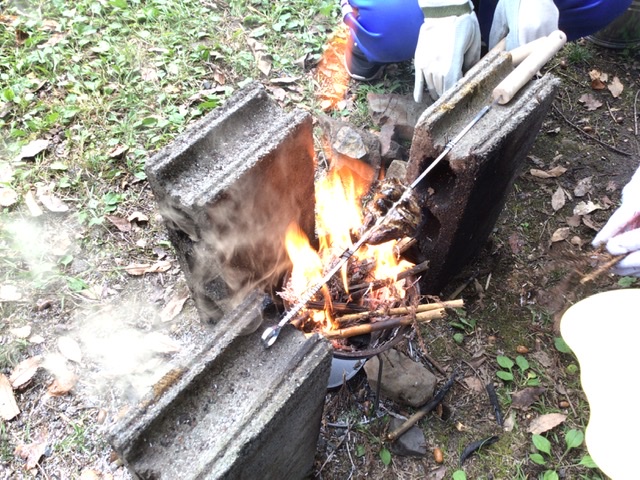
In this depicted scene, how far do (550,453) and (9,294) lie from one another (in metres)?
3.25

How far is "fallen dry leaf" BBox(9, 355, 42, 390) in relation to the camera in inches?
112

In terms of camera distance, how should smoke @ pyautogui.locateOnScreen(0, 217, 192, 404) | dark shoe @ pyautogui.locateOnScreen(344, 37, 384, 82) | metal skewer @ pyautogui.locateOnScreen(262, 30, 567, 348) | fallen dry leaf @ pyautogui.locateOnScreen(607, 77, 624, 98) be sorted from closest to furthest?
metal skewer @ pyautogui.locateOnScreen(262, 30, 567, 348), smoke @ pyautogui.locateOnScreen(0, 217, 192, 404), dark shoe @ pyautogui.locateOnScreen(344, 37, 384, 82), fallen dry leaf @ pyautogui.locateOnScreen(607, 77, 624, 98)

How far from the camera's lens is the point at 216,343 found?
1.78 m

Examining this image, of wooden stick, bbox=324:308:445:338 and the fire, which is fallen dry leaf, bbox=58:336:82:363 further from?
wooden stick, bbox=324:308:445:338

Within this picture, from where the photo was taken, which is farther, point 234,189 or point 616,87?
point 616,87

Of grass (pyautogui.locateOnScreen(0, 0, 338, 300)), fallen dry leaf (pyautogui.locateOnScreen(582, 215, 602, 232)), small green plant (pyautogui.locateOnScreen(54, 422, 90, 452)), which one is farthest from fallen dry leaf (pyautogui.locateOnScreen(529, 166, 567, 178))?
small green plant (pyautogui.locateOnScreen(54, 422, 90, 452))

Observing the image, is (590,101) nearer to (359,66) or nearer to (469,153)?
(359,66)

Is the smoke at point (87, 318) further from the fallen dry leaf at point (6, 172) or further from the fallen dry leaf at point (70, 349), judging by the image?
the fallen dry leaf at point (6, 172)

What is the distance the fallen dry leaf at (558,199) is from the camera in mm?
3781

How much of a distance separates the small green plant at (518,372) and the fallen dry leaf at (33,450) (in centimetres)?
249

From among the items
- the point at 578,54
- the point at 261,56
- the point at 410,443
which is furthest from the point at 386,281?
the point at 578,54

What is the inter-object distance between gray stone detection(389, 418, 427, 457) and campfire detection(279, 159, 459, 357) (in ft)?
2.17

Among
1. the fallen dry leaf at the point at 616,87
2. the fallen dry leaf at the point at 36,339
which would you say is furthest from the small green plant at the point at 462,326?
the fallen dry leaf at the point at 616,87

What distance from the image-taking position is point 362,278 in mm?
2592
